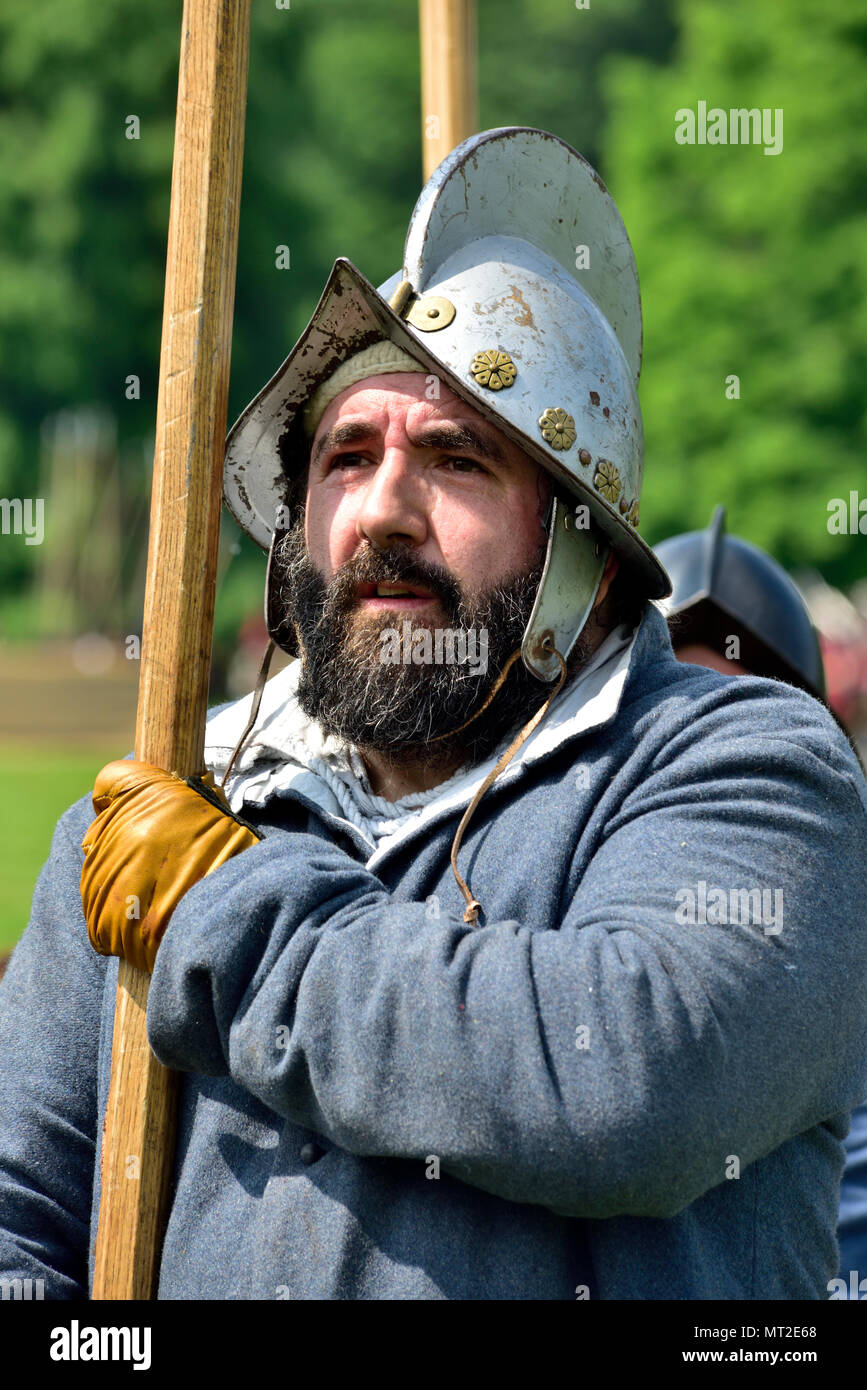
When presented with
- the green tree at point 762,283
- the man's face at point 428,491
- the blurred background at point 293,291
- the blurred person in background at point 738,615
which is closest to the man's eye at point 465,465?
the man's face at point 428,491

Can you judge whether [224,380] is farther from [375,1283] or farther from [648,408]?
[648,408]

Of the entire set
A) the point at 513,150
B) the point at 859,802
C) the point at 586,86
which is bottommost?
the point at 859,802

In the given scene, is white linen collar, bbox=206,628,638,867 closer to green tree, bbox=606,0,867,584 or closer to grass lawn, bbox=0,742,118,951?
grass lawn, bbox=0,742,118,951

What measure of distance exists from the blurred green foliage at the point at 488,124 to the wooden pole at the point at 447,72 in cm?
853

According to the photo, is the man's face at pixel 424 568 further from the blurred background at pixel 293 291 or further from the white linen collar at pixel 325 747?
the blurred background at pixel 293 291

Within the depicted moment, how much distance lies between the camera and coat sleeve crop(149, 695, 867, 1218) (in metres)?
1.96

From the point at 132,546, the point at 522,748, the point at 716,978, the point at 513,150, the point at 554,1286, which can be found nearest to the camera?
the point at 716,978

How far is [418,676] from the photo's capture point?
103 inches

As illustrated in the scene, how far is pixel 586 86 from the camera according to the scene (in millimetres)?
36562

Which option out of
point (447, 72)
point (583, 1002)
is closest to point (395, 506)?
point (583, 1002)

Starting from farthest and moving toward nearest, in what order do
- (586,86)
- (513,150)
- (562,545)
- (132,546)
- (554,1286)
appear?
(586,86) → (132,546) → (513,150) → (562,545) → (554,1286)

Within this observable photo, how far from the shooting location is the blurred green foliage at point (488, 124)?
766 inches

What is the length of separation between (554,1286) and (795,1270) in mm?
378
